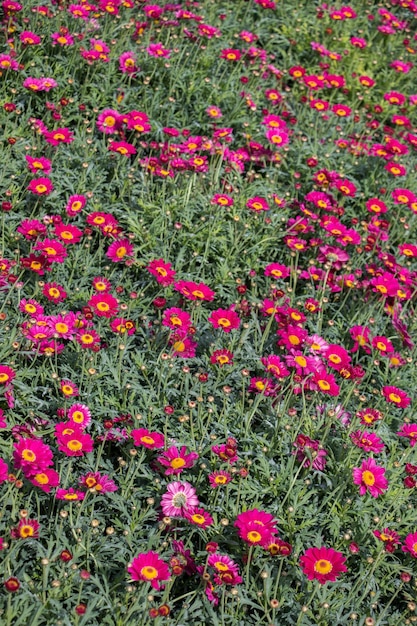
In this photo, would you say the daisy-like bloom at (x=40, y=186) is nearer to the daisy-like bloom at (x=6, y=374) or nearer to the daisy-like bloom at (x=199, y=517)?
the daisy-like bloom at (x=6, y=374)

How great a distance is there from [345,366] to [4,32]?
2.78 metres

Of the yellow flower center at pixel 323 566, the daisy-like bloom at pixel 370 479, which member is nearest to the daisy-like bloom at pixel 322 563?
the yellow flower center at pixel 323 566

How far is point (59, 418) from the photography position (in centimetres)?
296

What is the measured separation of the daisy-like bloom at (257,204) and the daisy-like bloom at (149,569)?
2.04 metres

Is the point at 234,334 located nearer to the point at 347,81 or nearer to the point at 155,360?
the point at 155,360

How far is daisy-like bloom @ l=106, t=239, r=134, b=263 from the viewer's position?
3.54m

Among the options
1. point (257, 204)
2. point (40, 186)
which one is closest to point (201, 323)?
point (257, 204)

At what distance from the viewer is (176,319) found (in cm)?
311

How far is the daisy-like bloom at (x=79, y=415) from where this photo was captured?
9.39ft

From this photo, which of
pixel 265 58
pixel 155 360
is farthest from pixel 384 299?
pixel 265 58

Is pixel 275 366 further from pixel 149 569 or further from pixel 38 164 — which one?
pixel 38 164

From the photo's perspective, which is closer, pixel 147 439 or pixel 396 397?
pixel 147 439

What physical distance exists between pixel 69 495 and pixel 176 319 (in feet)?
2.87

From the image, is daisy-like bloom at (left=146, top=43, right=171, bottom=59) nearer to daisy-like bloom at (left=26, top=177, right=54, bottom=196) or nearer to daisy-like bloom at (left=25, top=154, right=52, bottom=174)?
daisy-like bloom at (left=25, top=154, right=52, bottom=174)
